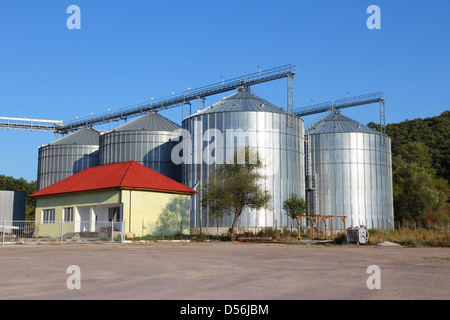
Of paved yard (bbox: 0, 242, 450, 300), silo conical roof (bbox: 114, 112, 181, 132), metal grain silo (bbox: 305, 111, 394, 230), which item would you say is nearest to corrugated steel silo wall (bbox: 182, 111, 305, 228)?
metal grain silo (bbox: 305, 111, 394, 230)

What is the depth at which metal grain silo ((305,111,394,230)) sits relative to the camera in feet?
208

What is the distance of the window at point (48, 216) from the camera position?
→ 50.2 m

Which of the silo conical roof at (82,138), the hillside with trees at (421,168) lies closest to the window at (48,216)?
the silo conical roof at (82,138)

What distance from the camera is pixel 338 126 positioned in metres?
67.4

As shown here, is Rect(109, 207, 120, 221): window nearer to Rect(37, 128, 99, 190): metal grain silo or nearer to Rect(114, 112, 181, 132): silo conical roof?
Rect(114, 112, 181, 132): silo conical roof

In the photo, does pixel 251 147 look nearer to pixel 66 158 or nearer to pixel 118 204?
pixel 118 204

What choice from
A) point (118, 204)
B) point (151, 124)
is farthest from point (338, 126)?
point (118, 204)

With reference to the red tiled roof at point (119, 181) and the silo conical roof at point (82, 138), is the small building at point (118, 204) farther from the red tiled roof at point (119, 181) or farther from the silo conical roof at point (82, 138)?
the silo conical roof at point (82, 138)

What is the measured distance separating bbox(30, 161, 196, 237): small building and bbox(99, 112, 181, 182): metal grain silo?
44.8 ft

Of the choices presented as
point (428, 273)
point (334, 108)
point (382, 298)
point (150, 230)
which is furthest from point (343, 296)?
point (334, 108)

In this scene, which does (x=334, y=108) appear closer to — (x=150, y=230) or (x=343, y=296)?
(x=150, y=230)

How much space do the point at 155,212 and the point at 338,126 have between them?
32.3m

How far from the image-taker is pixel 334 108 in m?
75.8
